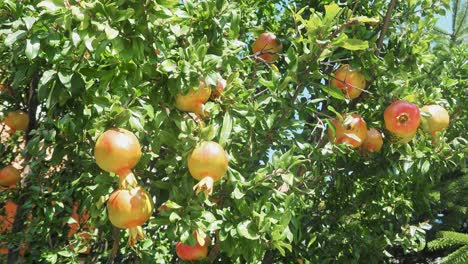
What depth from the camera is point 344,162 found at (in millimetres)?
2756

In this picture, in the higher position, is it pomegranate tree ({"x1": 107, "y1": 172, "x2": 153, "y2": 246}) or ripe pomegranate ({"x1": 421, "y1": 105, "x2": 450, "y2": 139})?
pomegranate tree ({"x1": 107, "y1": 172, "x2": 153, "y2": 246})

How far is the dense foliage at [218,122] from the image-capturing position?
5.80ft

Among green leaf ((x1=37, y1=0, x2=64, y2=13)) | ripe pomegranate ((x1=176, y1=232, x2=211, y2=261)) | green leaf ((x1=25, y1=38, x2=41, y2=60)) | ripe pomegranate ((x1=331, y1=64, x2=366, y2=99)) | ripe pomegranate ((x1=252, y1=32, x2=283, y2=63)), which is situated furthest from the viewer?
ripe pomegranate ((x1=252, y1=32, x2=283, y2=63))

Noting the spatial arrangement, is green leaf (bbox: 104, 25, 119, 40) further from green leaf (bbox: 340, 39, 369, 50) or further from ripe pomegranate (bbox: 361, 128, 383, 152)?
ripe pomegranate (bbox: 361, 128, 383, 152)

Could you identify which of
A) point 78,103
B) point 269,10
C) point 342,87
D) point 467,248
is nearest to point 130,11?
point 78,103

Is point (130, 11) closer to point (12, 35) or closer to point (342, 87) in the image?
point (12, 35)

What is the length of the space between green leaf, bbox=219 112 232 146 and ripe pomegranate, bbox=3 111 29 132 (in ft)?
4.65

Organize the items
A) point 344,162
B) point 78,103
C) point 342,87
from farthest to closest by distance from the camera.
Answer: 1. point 344,162
2. point 342,87
3. point 78,103

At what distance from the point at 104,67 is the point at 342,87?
3.80ft

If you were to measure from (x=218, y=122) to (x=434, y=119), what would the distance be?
114 centimetres

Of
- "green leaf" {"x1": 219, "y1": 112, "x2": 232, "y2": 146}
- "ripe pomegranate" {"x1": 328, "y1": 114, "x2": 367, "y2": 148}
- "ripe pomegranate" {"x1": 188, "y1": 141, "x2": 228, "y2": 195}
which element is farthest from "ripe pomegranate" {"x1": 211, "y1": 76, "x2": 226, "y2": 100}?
"ripe pomegranate" {"x1": 328, "y1": 114, "x2": 367, "y2": 148}

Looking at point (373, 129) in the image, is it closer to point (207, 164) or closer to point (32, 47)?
point (207, 164)

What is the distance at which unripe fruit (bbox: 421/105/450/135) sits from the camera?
8.35ft

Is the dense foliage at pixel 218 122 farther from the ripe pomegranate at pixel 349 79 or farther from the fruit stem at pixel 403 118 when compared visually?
the fruit stem at pixel 403 118
